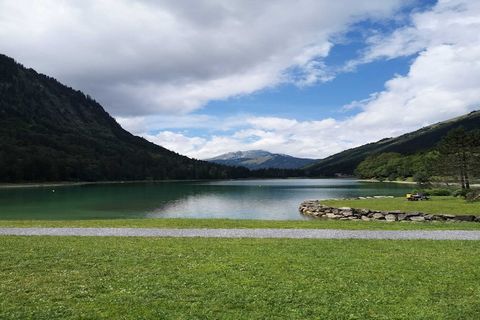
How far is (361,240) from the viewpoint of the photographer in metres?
21.4

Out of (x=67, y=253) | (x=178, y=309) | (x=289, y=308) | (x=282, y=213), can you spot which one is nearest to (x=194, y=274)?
(x=178, y=309)

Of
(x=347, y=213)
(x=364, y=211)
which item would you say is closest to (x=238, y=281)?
(x=364, y=211)

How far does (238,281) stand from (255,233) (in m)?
11.3

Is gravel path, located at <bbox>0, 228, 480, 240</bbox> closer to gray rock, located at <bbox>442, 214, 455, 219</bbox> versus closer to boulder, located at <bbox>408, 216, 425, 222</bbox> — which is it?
gray rock, located at <bbox>442, 214, 455, 219</bbox>

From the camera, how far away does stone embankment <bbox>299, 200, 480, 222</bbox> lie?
38.0 meters

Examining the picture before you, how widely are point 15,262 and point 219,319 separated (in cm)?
952

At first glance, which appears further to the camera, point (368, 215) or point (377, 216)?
point (368, 215)

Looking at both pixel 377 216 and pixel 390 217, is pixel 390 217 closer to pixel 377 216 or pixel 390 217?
pixel 390 217

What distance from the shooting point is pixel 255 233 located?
24.2m

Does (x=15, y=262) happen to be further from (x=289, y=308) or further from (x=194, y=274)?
(x=289, y=308)

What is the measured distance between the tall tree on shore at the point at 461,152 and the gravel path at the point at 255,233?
6349 centimetres

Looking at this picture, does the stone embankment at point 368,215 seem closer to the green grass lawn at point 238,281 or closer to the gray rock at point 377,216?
the gray rock at point 377,216

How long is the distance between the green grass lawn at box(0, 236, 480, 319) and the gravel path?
125 inches

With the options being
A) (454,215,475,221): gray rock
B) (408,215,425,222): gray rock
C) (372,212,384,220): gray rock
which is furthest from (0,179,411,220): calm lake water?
(454,215,475,221): gray rock
